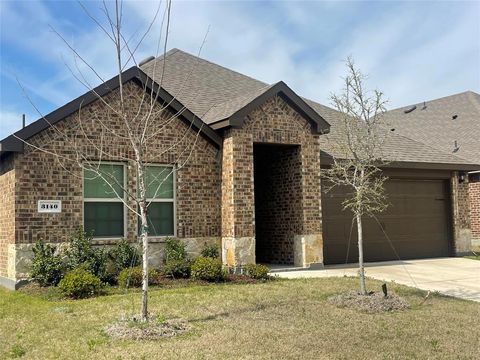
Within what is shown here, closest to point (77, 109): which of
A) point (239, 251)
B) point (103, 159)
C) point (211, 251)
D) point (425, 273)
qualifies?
point (103, 159)

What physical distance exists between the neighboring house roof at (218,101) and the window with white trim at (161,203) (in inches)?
61.3

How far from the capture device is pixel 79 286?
9.64m

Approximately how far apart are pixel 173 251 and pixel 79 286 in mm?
3059

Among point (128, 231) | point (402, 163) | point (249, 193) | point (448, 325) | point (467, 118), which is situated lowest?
point (448, 325)

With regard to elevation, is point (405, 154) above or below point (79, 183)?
above

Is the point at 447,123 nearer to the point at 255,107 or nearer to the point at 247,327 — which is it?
the point at 255,107

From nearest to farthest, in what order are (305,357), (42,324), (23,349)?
(305,357)
(23,349)
(42,324)

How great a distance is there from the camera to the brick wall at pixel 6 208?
444 inches

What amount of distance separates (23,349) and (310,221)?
8834 millimetres

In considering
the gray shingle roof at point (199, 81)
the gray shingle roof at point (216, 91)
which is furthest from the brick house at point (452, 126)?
the gray shingle roof at point (199, 81)

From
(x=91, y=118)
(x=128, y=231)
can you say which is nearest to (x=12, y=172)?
(x=91, y=118)

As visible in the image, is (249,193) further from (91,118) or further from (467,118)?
(467,118)

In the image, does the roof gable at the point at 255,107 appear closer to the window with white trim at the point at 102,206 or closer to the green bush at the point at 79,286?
the window with white trim at the point at 102,206

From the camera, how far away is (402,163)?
16.8 metres
